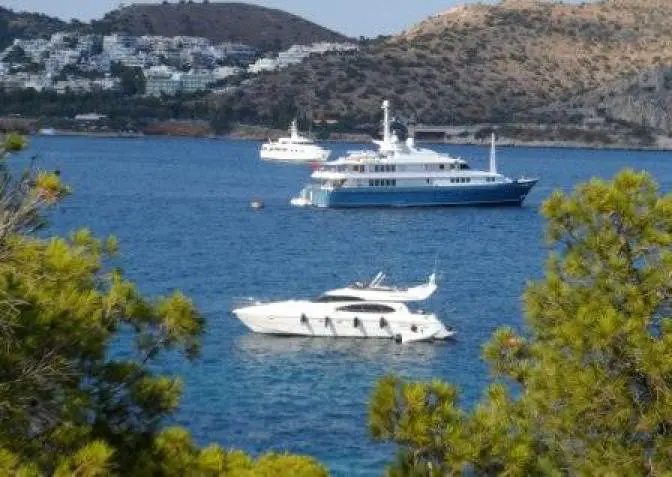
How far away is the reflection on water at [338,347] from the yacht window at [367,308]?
56 cm

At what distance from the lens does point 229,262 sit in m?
39.6

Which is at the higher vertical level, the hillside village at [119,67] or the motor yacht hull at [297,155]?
the hillside village at [119,67]

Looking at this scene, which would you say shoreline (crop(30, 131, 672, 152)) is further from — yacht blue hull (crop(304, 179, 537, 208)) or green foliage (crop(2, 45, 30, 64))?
yacht blue hull (crop(304, 179, 537, 208))

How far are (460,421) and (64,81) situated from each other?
6647 inches

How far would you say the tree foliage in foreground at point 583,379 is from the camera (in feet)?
27.0

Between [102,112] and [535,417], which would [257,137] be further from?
[535,417]

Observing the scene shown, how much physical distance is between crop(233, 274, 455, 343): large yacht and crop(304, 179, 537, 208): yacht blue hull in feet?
104

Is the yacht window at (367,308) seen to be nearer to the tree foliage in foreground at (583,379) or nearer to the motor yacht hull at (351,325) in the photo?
the motor yacht hull at (351,325)

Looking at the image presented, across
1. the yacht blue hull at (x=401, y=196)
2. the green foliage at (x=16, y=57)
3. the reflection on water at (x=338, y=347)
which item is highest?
the reflection on water at (x=338, y=347)

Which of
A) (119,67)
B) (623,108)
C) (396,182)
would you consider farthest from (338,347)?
(119,67)

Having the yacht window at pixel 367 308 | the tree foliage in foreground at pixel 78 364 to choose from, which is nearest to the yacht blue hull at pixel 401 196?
the yacht window at pixel 367 308

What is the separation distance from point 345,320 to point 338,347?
82cm

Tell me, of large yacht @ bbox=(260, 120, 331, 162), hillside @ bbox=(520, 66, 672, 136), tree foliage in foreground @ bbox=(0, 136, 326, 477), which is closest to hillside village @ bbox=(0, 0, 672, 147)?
hillside @ bbox=(520, 66, 672, 136)

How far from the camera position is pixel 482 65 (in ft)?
544
